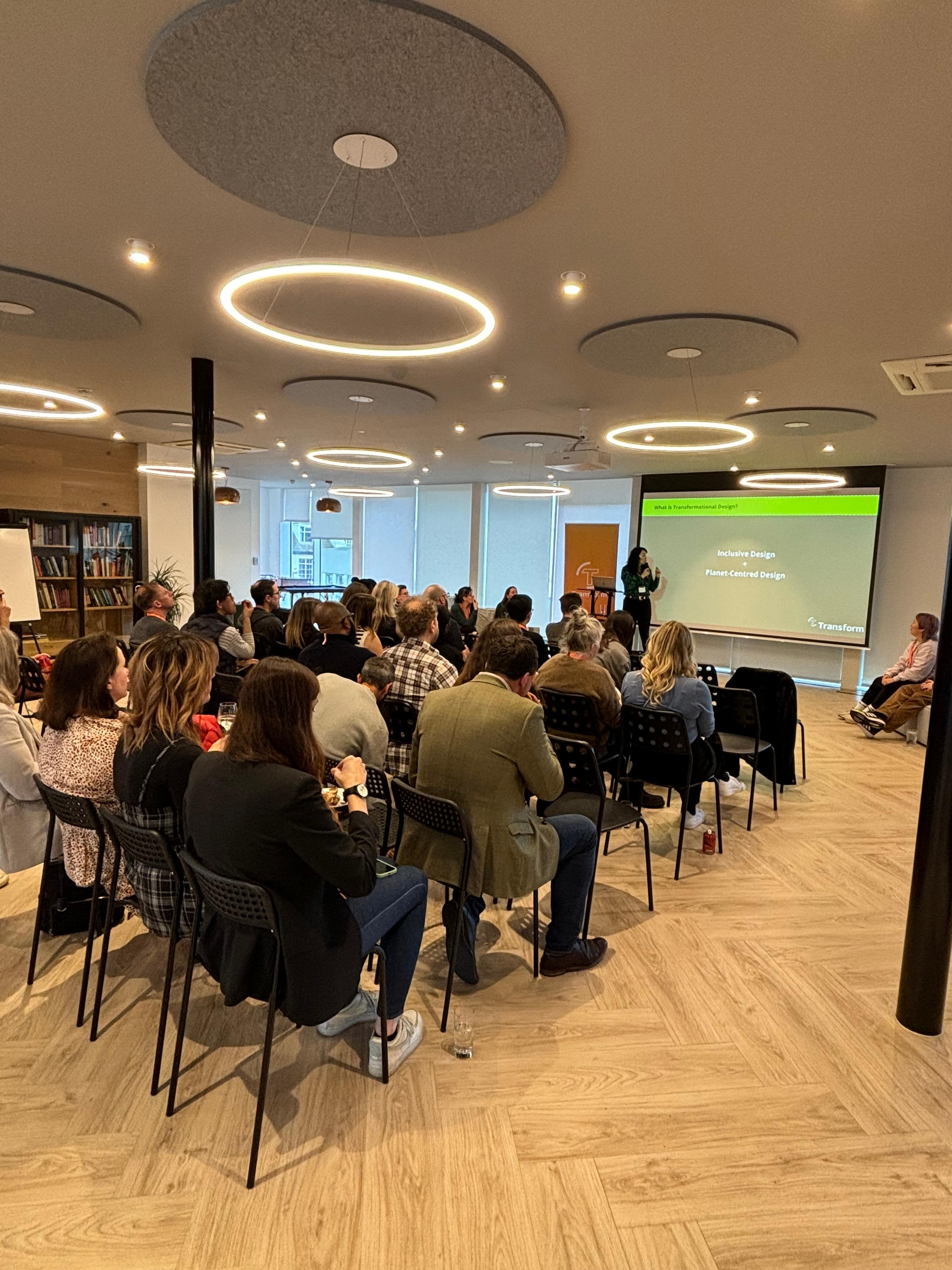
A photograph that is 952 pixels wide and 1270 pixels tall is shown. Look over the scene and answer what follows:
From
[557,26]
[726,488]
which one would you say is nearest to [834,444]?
[726,488]

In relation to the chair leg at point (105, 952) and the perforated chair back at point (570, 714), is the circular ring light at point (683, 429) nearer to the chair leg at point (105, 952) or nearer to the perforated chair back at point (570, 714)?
the perforated chair back at point (570, 714)

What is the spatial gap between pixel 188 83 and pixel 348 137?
0.49 meters

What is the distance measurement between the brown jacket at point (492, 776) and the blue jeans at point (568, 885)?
0.57ft

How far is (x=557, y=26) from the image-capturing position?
191 centimetres

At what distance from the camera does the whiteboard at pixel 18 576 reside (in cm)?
819

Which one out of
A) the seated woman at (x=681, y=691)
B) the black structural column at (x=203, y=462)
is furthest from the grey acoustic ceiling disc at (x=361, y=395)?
the seated woman at (x=681, y=691)

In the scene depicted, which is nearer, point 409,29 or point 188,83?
point 409,29

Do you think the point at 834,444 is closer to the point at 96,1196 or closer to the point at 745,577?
the point at 745,577

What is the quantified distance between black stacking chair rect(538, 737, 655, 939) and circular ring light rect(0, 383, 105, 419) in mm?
6412

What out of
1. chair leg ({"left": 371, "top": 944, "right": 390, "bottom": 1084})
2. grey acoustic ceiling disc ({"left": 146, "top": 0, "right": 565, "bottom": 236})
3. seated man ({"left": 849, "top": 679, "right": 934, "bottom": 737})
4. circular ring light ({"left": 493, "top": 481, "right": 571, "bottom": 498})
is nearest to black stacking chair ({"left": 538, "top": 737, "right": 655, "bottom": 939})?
chair leg ({"left": 371, "top": 944, "right": 390, "bottom": 1084})

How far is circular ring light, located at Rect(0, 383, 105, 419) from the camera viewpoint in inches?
264

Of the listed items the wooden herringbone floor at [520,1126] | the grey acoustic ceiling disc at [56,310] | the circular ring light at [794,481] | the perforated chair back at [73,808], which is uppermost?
the grey acoustic ceiling disc at [56,310]

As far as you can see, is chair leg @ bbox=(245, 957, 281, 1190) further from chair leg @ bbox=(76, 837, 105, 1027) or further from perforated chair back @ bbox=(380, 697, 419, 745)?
perforated chair back @ bbox=(380, 697, 419, 745)

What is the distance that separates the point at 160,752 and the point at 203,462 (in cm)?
401
